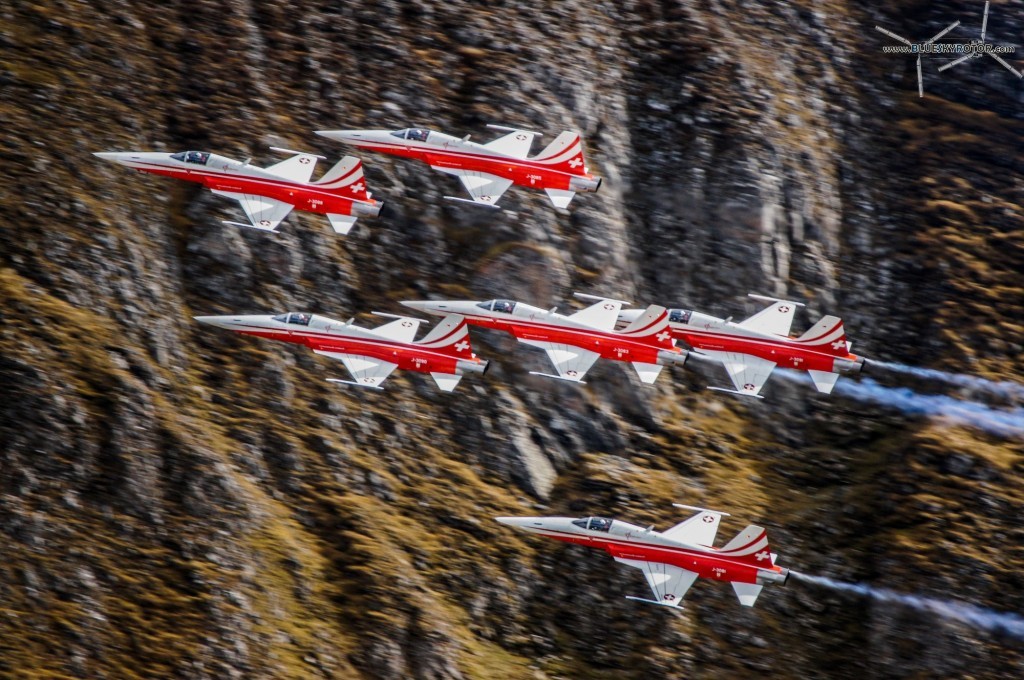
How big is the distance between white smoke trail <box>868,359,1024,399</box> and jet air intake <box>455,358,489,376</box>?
904 inches

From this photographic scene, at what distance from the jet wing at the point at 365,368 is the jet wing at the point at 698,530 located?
54.3 feet

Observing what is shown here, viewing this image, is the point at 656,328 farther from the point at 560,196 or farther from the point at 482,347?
the point at 482,347

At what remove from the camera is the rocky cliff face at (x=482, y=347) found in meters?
70.8

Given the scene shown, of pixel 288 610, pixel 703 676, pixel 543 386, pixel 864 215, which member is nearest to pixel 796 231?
pixel 864 215

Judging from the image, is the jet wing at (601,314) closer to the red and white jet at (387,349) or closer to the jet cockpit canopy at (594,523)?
the red and white jet at (387,349)

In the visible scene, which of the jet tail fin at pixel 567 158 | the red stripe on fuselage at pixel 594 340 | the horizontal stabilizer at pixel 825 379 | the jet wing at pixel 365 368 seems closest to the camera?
the jet wing at pixel 365 368

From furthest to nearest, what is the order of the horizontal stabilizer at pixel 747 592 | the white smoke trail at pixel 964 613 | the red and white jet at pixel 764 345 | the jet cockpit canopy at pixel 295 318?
the red and white jet at pixel 764 345
the jet cockpit canopy at pixel 295 318
the horizontal stabilizer at pixel 747 592
the white smoke trail at pixel 964 613

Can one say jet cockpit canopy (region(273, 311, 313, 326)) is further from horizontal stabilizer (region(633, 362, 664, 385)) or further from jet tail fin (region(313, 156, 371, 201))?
horizontal stabilizer (region(633, 362, 664, 385))

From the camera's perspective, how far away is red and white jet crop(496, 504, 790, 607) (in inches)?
2859

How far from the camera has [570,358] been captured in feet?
252

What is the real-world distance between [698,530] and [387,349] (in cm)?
1849

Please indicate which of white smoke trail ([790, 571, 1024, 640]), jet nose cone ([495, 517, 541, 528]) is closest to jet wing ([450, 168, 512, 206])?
jet nose cone ([495, 517, 541, 528])

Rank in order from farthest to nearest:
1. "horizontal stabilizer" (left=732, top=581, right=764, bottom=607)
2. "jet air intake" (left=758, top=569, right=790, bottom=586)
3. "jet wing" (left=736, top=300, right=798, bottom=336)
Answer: "jet wing" (left=736, top=300, right=798, bottom=336) → "horizontal stabilizer" (left=732, top=581, right=764, bottom=607) → "jet air intake" (left=758, top=569, right=790, bottom=586)

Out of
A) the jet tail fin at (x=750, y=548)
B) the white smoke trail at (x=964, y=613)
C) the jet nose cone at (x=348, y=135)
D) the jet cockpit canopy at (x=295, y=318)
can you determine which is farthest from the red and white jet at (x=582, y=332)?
the white smoke trail at (x=964, y=613)
